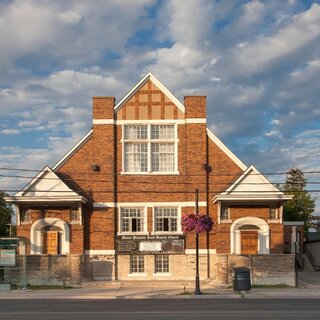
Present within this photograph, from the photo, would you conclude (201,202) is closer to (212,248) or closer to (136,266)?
(212,248)

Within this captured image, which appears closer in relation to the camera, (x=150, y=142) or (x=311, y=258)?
(x=150, y=142)

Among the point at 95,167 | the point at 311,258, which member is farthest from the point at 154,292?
the point at 311,258

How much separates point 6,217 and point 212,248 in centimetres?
5077

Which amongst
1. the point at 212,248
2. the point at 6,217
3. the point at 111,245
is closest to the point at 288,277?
the point at 212,248

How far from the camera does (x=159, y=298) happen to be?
25.7 meters

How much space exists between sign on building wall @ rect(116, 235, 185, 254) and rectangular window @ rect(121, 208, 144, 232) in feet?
2.33

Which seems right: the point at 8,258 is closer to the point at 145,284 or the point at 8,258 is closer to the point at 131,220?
the point at 145,284

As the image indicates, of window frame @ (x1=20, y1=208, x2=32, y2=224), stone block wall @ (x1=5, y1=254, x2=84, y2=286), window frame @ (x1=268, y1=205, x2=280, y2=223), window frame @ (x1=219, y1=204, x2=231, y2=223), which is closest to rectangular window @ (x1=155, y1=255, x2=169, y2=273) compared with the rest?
window frame @ (x1=219, y1=204, x2=231, y2=223)

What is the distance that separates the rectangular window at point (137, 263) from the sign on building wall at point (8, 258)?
801cm

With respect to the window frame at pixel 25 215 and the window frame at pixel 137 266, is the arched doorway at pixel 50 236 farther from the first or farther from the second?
the window frame at pixel 137 266

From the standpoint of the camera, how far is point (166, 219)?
36469 millimetres

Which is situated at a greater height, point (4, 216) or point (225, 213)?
point (225, 213)

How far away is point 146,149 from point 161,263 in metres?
7.03

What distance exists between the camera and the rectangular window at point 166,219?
119 ft
